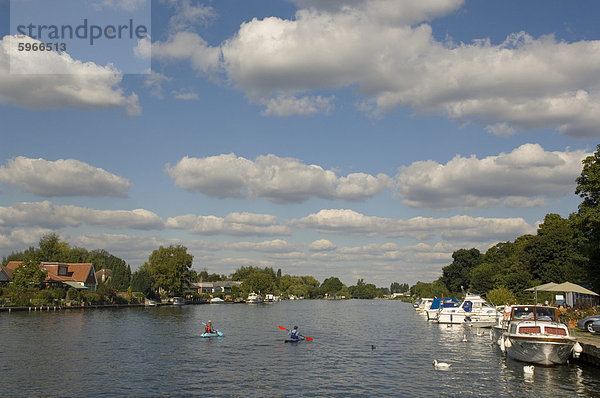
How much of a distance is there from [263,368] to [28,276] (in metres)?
88.5

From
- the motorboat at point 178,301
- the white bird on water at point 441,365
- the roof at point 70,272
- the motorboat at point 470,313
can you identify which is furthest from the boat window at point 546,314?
the motorboat at point 178,301

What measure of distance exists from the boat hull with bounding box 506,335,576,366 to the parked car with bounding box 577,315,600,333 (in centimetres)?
1085

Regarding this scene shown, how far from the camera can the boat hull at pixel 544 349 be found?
34.2 metres

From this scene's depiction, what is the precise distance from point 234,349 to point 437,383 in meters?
22.3

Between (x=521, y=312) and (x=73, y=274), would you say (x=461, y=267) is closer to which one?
(x=73, y=274)

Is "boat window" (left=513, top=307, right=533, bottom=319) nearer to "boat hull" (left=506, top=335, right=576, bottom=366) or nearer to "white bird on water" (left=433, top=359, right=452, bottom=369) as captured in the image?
"boat hull" (left=506, top=335, right=576, bottom=366)

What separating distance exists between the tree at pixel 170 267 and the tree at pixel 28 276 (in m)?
51.1

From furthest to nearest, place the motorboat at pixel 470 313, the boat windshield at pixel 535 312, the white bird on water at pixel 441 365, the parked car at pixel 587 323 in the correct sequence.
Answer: the motorboat at pixel 470 313, the parked car at pixel 587 323, the boat windshield at pixel 535 312, the white bird on water at pixel 441 365

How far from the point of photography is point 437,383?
32375 mm

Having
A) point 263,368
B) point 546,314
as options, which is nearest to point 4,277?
point 263,368

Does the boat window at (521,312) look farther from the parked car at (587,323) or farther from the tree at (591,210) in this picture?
the tree at (591,210)

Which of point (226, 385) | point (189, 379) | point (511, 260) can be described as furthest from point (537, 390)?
point (511, 260)

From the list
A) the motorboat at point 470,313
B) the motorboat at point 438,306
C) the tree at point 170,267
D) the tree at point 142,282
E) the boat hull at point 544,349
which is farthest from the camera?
the tree at point 170,267

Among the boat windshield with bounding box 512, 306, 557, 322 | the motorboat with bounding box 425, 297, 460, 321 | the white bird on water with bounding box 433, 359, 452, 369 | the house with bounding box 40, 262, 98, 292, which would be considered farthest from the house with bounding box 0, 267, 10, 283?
the boat windshield with bounding box 512, 306, 557, 322
